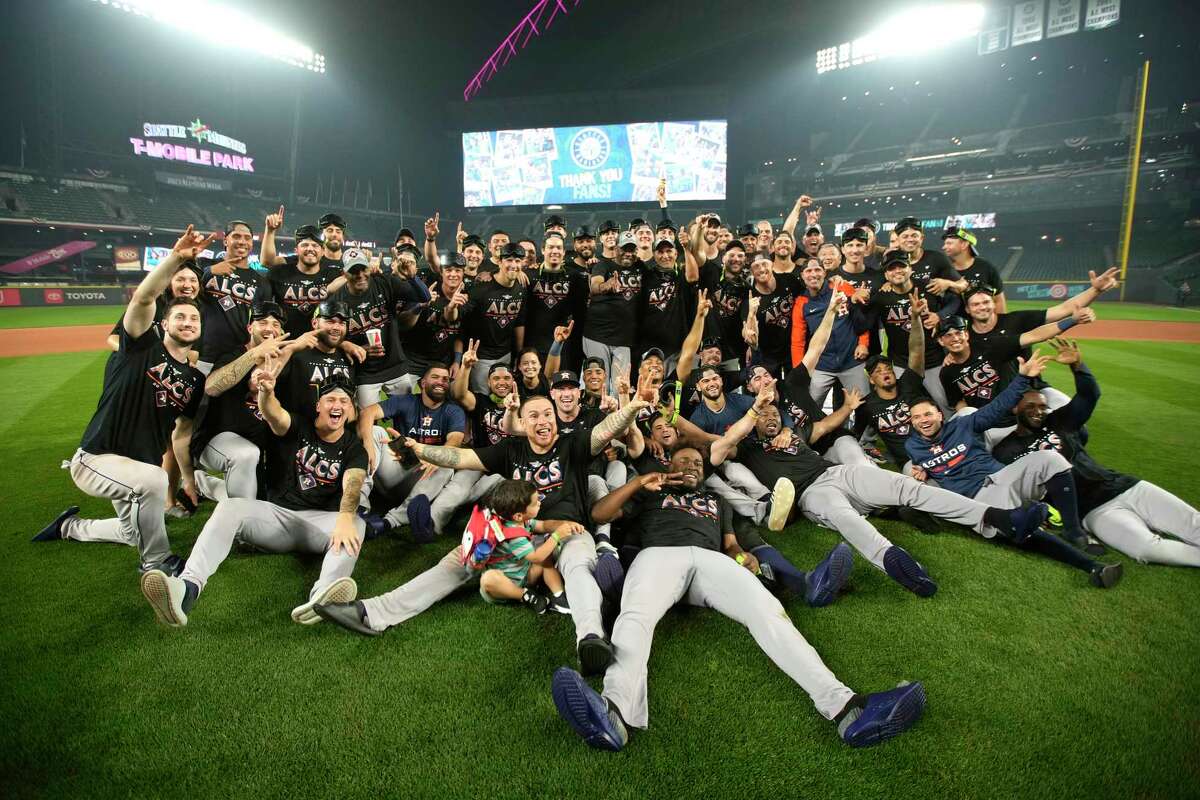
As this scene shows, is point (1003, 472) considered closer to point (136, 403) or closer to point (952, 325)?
point (952, 325)

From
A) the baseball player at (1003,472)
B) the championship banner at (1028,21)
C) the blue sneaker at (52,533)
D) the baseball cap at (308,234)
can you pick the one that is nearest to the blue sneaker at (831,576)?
the baseball player at (1003,472)

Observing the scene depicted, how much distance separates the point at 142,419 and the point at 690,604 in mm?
4128

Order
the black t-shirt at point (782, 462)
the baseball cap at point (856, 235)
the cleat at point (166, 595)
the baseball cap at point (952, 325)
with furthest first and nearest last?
the baseball cap at point (856, 235) < the baseball cap at point (952, 325) < the black t-shirt at point (782, 462) < the cleat at point (166, 595)

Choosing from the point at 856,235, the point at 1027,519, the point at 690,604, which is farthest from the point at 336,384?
the point at 856,235

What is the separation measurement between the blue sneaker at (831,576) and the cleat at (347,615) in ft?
8.87

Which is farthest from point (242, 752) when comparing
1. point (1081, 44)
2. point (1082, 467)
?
point (1081, 44)

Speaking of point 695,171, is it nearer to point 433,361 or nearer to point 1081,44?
point 433,361

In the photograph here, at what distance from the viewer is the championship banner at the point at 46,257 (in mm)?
33344

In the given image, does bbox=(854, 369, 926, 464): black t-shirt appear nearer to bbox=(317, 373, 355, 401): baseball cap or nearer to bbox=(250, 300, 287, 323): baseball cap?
bbox=(317, 373, 355, 401): baseball cap

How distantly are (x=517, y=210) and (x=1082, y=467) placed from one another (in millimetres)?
34122

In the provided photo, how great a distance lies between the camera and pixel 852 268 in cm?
720

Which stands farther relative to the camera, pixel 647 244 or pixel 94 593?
pixel 647 244

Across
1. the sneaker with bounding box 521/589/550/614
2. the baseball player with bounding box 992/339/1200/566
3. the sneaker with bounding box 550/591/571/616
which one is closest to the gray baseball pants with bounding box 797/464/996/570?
the baseball player with bounding box 992/339/1200/566

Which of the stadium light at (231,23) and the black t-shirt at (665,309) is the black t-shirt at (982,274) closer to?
the black t-shirt at (665,309)
